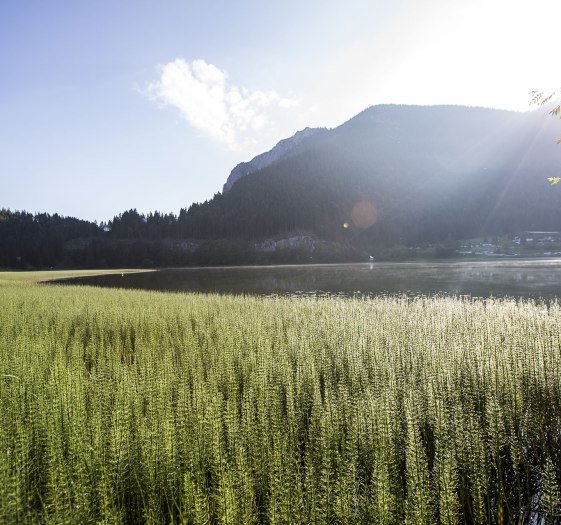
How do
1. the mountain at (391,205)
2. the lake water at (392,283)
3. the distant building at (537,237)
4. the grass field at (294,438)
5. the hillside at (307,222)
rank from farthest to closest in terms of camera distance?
1. the mountain at (391,205)
2. the hillside at (307,222)
3. the distant building at (537,237)
4. the lake water at (392,283)
5. the grass field at (294,438)

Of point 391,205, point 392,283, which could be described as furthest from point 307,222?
point 392,283

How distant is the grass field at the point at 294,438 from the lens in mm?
3375

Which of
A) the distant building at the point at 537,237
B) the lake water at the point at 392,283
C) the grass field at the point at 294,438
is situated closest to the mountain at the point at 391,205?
the distant building at the point at 537,237

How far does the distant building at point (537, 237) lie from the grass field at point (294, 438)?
144543mm

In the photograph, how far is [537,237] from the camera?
13450 centimetres

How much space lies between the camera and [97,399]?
19.7ft

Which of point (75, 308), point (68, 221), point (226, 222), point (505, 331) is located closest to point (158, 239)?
point (226, 222)

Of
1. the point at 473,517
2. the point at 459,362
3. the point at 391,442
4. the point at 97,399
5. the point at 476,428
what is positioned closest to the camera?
the point at 473,517

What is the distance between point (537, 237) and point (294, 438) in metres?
161

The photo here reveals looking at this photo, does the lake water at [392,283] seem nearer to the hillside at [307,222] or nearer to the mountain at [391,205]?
the hillside at [307,222]

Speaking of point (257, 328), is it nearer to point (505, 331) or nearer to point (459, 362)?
point (459, 362)

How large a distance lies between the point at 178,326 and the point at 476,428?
1133 cm

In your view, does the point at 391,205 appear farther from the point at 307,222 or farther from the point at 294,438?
the point at 294,438

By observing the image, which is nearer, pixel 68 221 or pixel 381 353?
pixel 381 353
